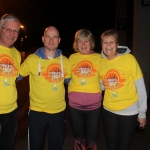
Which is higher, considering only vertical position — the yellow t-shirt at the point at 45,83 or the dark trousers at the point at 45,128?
the yellow t-shirt at the point at 45,83

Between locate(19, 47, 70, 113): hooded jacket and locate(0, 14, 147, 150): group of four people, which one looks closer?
locate(0, 14, 147, 150): group of four people

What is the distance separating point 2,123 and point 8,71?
685mm

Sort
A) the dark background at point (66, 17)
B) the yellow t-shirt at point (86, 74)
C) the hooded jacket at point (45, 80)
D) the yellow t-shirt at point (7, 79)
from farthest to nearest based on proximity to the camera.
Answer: the dark background at point (66, 17) < the yellow t-shirt at point (86, 74) < the hooded jacket at point (45, 80) < the yellow t-shirt at point (7, 79)

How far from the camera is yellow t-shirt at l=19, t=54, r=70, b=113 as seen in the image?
3.44m

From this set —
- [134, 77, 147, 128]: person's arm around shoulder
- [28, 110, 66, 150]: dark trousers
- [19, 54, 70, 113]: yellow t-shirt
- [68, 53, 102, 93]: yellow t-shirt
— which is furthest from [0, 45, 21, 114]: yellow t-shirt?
[134, 77, 147, 128]: person's arm around shoulder

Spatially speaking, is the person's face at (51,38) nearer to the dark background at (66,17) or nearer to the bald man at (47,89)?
the bald man at (47,89)

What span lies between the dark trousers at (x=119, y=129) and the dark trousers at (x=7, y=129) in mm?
1265

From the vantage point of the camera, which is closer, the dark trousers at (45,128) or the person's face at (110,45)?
the person's face at (110,45)

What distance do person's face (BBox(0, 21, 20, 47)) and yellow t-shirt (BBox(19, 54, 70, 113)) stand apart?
16.8 inches

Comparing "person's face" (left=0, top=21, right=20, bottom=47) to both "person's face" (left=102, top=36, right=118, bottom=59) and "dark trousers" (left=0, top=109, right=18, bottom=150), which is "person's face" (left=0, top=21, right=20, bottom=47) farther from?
"person's face" (left=102, top=36, right=118, bottom=59)

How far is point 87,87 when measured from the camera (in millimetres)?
3629

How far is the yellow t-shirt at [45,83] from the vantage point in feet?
11.3


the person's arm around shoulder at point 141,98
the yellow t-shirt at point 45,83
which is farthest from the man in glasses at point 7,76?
the person's arm around shoulder at point 141,98

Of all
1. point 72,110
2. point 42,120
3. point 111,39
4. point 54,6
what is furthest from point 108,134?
point 54,6
